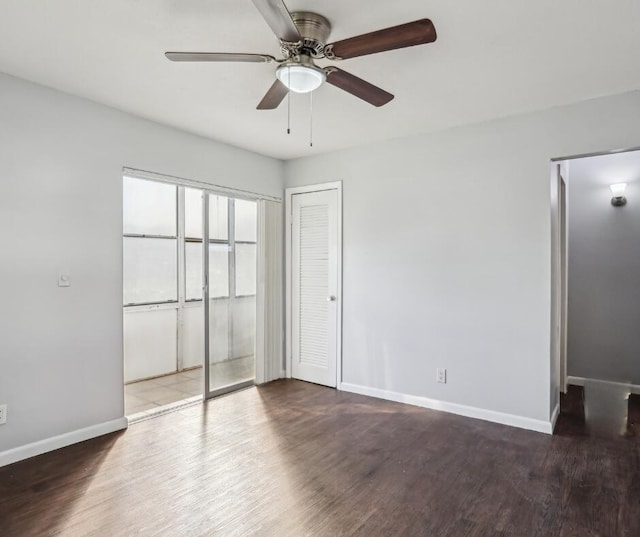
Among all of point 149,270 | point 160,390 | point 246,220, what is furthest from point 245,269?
point 160,390

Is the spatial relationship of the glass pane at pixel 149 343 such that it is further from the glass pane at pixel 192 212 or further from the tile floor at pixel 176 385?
the glass pane at pixel 192 212

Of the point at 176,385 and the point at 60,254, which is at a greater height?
the point at 60,254

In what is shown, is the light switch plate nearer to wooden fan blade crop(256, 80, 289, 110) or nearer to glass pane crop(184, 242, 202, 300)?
wooden fan blade crop(256, 80, 289, 110)

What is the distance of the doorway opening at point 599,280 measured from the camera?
4.30 meters

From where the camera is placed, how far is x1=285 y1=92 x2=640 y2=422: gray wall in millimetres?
3295

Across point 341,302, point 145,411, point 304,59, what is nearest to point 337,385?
point 341,302

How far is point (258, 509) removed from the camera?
2262 mm

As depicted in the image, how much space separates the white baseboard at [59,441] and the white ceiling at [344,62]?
2.47 m

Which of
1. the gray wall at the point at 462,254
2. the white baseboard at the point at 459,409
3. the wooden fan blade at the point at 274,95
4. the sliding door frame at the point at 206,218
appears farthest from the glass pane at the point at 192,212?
the wooden fan blade at the point at 274,95

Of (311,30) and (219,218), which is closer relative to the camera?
(311,30)

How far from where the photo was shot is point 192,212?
533cm

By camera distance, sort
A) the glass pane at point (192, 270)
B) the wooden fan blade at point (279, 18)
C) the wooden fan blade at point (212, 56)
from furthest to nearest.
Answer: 1. the glass pane at point (192, 270)
2. the wooden fan blade at point (212, 56)
3. the wooden fan blade at point (279, 18)

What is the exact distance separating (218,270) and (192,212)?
139 centimetres

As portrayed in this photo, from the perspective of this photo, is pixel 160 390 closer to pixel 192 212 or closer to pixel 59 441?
pixel 59 441
